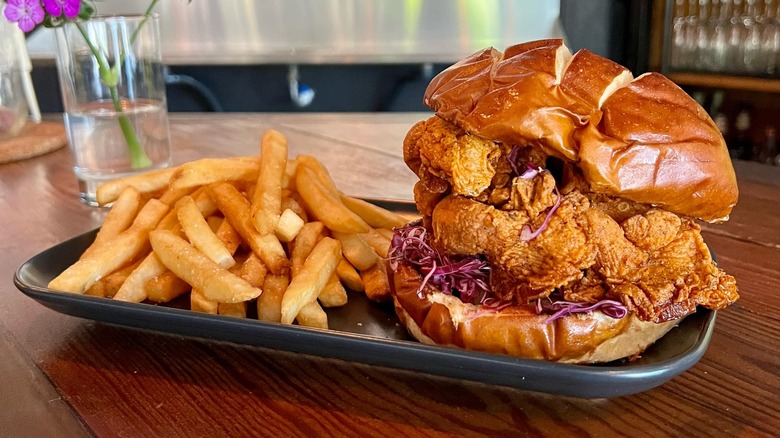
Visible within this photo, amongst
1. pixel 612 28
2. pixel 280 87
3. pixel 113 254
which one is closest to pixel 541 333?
pixel 113 254

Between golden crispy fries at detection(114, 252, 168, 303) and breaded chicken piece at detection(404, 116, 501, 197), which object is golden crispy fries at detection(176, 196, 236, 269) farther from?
breaded chicken piece at detection(404, 116, 501, 197)

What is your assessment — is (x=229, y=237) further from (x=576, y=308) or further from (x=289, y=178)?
(x=576, y=308)

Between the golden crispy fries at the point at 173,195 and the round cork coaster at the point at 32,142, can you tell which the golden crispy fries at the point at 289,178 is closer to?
the golden crispy fries at the point at 173,195

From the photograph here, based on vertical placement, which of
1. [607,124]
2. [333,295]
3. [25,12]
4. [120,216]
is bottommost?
[333,295]

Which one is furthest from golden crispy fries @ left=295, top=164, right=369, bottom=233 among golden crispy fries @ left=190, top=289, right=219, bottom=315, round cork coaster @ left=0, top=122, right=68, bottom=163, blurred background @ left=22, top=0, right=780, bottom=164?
blurred background @ left=22, top=0, right=780, bottom=164

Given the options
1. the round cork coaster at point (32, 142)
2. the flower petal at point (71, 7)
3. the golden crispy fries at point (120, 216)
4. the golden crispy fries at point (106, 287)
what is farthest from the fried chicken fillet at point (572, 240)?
the round cork coaster at point (32, 142)
